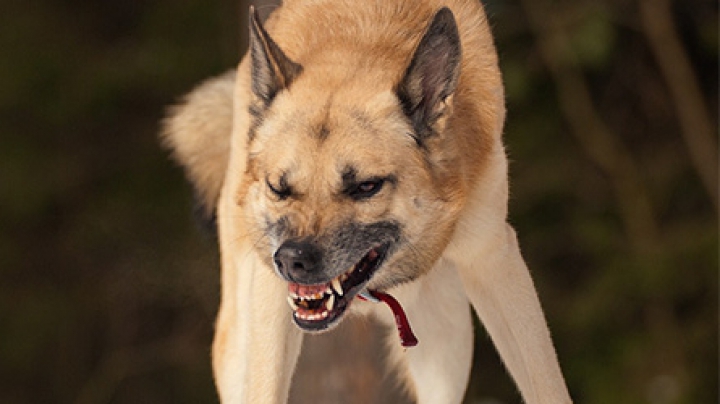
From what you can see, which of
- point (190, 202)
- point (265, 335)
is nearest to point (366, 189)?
point (265, 335)

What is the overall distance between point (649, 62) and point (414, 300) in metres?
5.42

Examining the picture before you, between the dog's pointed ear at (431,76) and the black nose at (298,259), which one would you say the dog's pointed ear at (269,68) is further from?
the black nose at (298,259)

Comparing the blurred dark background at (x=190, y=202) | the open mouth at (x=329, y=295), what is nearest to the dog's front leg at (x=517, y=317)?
the open mouth at (x=329, y=295)

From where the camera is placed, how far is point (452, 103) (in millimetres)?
4320

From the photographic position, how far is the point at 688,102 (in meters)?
10.0

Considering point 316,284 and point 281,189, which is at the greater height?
point 281,189

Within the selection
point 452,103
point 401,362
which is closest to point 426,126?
point 452,103

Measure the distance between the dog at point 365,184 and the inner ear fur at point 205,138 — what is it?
62 centimetres

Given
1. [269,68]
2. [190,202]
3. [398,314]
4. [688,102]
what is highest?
[269,68]

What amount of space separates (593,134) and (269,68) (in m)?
5.97

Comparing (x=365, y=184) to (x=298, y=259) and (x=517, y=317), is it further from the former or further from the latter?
(x=517, y=317)

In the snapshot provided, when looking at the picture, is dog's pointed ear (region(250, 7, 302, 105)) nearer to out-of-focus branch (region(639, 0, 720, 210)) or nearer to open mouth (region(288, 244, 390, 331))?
open mouth (region(288, 244, 390, 331))

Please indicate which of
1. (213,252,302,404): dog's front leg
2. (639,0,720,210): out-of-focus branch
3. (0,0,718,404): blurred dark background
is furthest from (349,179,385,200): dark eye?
(639,0,720,210): out-of-focus branch

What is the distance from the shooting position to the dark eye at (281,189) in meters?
4.08
